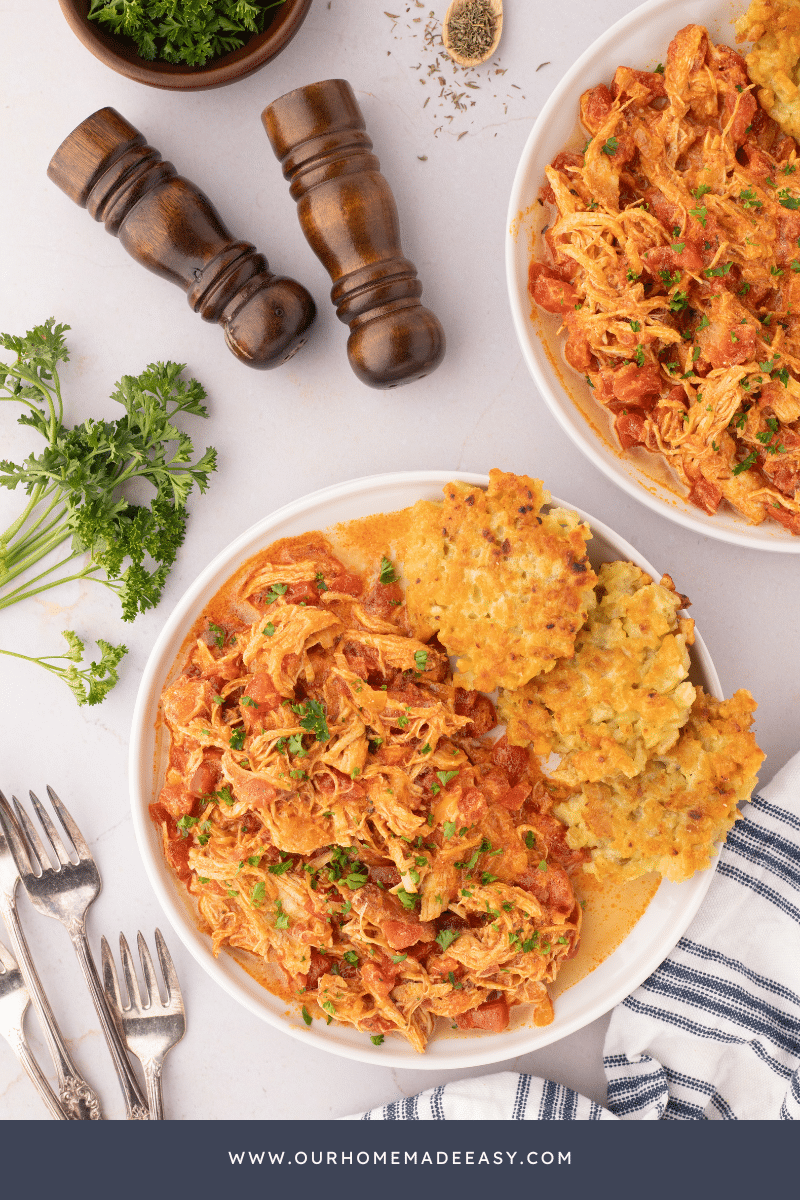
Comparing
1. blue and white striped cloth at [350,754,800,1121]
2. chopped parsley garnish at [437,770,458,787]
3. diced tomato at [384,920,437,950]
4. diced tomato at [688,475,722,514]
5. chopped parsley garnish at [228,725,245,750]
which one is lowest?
blue and white striped cloth at [350,754,800,1121]

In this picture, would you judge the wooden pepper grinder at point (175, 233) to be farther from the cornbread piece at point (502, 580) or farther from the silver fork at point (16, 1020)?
the silver fork at point (16, 1020)

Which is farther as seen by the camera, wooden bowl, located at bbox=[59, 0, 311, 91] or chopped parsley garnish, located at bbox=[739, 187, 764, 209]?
wooden bowl, located at bbox=[59, 0, 311, 91]

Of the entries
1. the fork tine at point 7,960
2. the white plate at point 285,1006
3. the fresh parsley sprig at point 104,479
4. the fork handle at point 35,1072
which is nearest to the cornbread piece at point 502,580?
the white plate at point 285,1006

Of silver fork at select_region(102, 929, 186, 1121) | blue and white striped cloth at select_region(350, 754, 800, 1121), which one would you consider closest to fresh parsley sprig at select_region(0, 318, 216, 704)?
silver fork at select_region(102, 929, 186, 1121)

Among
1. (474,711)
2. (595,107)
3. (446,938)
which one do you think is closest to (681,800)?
(474,711)

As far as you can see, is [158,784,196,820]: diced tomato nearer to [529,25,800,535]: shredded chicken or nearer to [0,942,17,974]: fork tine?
[0,942,17,974]: fork tine

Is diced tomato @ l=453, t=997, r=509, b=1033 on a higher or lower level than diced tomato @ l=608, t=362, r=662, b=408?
lower
